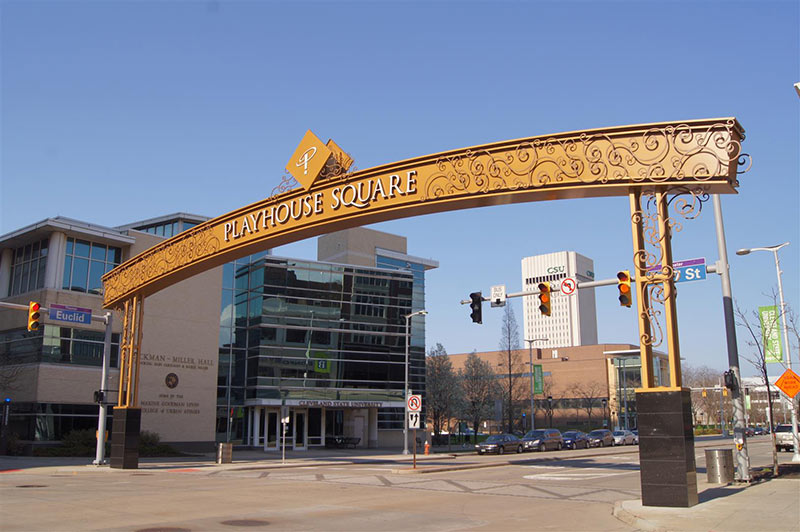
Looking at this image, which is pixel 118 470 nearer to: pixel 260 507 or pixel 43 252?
pixel 260 507

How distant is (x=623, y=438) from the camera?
59938 millimetres

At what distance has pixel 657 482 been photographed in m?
12.9

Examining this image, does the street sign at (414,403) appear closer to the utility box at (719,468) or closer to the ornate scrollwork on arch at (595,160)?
the utility box at (719,468)

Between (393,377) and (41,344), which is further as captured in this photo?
(393,377)

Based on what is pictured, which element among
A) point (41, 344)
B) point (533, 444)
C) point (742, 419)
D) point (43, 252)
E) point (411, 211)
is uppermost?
point (43, 252)

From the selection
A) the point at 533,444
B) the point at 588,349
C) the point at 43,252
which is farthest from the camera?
the point at 588,349

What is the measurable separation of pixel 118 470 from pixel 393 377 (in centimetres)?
3071

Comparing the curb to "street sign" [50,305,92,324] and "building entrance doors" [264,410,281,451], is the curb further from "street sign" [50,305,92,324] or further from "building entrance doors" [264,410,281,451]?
"building entrance doors" [264,410,281,451]

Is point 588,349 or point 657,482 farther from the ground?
point 588,349

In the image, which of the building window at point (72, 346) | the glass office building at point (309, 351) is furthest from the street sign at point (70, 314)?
the glass office building at point (309, 351)

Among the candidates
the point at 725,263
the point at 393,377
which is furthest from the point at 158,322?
the point at 725,263

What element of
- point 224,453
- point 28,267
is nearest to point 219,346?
point 28,267

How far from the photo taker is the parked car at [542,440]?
47.6 meters

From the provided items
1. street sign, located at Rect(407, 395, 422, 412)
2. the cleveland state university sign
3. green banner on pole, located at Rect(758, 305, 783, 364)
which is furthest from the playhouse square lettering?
green banner on pole, located at Rect(758, 305, 783, 364)
